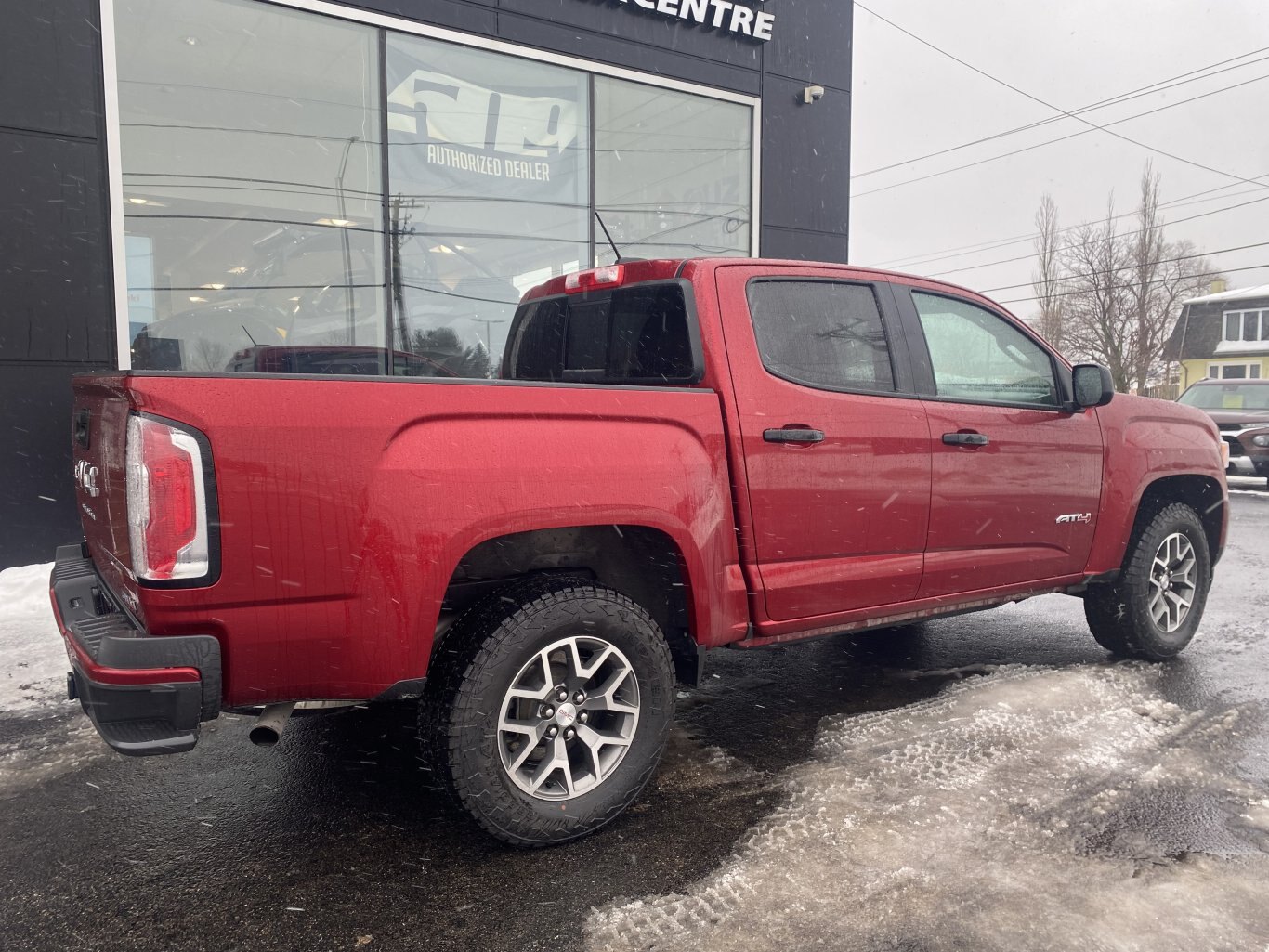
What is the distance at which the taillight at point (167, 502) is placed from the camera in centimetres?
219

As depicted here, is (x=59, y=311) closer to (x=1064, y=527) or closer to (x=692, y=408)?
(x=692, y=408)

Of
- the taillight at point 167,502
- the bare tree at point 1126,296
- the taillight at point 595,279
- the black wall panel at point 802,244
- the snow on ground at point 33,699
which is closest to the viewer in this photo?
the taillight at point 167,502

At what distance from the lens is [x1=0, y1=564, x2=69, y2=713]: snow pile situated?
416 centimetres

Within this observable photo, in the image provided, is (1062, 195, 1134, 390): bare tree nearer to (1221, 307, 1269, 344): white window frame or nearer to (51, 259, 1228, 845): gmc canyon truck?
(1221, 307, 1269, 344): white window frame

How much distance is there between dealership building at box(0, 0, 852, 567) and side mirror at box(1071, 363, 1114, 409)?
5.26m

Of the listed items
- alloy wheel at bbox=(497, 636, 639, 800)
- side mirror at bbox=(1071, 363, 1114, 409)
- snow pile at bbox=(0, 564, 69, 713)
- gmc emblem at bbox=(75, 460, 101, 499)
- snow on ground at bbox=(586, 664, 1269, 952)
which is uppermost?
side mirror at bbox=(1071, 363, 1114, 409)

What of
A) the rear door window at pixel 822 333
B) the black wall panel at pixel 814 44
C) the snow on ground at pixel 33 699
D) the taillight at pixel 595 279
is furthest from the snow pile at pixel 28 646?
the black wall panel at pixel 814 44

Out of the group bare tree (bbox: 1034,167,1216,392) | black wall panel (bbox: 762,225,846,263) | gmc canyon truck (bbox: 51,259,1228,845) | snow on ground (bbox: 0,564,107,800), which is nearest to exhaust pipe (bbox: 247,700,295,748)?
gmc canyon truck (bbox: 51,259,1228,845)

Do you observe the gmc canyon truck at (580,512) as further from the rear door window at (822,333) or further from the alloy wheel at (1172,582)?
the alloy wheel at (1172,582)

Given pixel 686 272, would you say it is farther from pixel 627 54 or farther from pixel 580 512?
pixel 627 54

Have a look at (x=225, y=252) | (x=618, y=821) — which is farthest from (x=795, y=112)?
(x=618, y=821)

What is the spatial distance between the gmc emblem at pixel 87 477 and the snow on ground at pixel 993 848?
6.44 ft

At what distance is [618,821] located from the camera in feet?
9.74

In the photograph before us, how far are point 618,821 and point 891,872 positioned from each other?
86 cm
